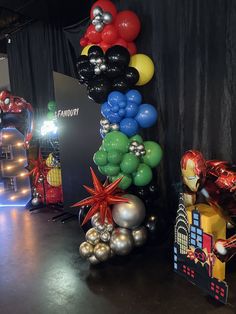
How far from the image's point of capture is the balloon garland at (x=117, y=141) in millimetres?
2457

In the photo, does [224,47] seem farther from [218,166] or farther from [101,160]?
[101,160]

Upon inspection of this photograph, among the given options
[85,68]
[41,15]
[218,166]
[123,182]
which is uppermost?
[41,15]

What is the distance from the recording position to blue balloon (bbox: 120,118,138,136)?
2.64m

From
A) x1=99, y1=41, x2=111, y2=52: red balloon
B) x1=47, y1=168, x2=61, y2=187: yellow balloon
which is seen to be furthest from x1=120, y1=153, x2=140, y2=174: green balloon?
x1=47, y1=168, x2=61, y2=187: yellow balloon

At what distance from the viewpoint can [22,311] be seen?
195 centimetres

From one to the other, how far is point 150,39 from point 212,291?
2.35 metres

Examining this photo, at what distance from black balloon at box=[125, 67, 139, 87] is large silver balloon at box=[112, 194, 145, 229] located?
104 cm

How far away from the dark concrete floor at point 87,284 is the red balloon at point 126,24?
2.04 metres

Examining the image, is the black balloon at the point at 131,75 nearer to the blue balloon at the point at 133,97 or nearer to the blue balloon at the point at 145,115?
the blue balloon at the point at 133,97

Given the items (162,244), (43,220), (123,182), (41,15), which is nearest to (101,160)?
(123,182)

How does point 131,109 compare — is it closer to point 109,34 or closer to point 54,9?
point 109,34

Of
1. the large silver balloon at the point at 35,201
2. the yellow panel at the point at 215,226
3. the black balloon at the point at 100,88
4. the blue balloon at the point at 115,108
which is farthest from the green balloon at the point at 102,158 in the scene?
the large silver balloon at the point at 35,201

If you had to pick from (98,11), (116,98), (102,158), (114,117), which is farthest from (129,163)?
(98,11)

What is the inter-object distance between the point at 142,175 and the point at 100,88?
0.87 metres
